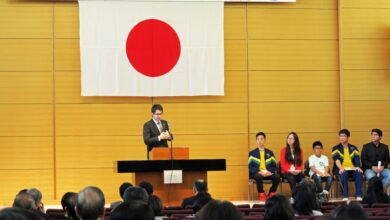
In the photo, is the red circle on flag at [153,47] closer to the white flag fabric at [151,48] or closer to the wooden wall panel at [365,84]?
the white flag fabric at [151,48]

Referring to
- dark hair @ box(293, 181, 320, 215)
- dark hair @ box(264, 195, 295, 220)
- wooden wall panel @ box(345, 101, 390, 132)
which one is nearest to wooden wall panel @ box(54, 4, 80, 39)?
wooden wall panel @ box(345, 101, 390, 132)

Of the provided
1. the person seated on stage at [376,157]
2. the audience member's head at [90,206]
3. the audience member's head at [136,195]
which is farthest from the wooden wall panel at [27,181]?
the audience member's head at [90,206]

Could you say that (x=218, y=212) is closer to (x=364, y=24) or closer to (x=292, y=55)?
(x=292, y=55)

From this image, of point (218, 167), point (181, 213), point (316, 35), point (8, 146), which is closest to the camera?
point (181, 213)

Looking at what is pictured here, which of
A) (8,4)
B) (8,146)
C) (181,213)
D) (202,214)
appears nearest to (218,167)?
(181,213)

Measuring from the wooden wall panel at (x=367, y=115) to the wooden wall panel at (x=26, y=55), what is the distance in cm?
495

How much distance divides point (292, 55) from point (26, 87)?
4346 mm

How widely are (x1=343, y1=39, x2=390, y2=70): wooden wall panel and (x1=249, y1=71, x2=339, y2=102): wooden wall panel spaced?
347 millimetres

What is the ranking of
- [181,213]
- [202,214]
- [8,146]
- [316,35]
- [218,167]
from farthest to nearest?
[316,35], [8,146], [218,167], [181,213], [202,214]

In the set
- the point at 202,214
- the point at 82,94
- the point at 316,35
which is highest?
the point at 316,35

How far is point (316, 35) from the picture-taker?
11.7 metres

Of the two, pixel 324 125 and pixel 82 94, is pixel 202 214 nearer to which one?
pixel 82 94

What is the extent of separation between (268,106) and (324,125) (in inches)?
39.3

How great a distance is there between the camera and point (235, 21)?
1147 centimetres
